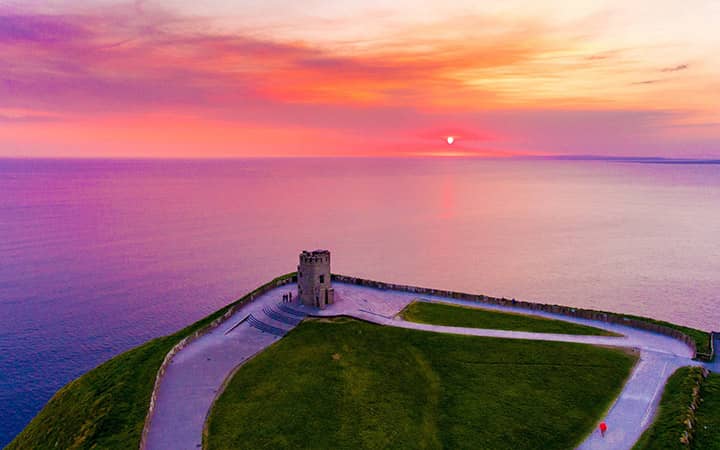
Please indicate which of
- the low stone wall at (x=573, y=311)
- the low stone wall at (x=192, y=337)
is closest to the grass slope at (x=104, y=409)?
the low stone wall at (x=192, y=337)

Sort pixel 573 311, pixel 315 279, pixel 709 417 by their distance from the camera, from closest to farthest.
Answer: pixel 709 417 < pixel 573 311 < pixel 315 279

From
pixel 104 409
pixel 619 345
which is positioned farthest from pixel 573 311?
pixel 104 409

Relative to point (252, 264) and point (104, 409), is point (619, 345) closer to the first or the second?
point (104, 409)

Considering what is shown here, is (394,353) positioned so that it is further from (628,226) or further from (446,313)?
(628,226)

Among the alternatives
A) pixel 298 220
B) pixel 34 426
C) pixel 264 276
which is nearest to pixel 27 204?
pixel 298 220

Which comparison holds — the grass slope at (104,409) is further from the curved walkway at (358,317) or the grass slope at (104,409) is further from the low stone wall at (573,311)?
the low stone wall at (573,311)

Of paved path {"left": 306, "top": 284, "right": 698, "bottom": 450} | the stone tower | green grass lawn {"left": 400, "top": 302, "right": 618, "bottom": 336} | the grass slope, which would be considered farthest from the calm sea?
green grass lawn {"left": 400, "top": 302, "right": 618, "bottom": 336}

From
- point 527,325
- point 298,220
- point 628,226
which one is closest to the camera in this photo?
point 527,325
